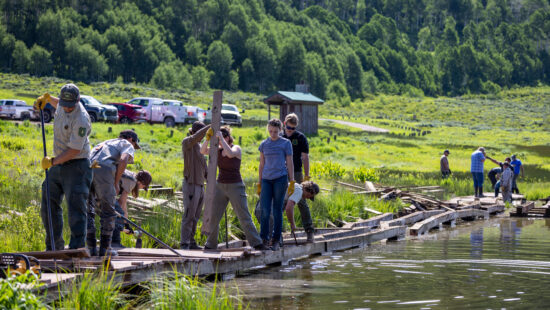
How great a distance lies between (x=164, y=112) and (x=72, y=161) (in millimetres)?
35334

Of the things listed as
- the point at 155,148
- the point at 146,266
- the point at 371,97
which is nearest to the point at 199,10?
the point at 371,97

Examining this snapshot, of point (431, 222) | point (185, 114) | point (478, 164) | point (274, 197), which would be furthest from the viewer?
point (185, 114)

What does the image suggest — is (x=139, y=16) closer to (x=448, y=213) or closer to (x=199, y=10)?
(x=199, y=10)

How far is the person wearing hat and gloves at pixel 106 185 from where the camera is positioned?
31.2ft

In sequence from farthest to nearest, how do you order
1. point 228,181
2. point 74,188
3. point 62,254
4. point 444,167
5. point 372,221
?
1. point 444,167
2. point 372,221
3. point 228,181
4. point 74,188
5. point 62,254

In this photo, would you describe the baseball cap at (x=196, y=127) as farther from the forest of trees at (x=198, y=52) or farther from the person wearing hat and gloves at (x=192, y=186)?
the forest of trees at (x=198, y=52)

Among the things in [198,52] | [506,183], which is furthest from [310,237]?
[198,52]

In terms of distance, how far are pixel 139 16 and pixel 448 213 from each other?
144431 mm

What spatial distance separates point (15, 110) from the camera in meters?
40.3

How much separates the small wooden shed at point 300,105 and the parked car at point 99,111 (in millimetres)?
12229

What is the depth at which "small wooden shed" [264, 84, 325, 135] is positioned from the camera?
2009 inches

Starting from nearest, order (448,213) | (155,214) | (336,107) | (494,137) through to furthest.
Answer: (155,214) → (448,213) → (494,137) → (336,107)

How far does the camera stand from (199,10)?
166m

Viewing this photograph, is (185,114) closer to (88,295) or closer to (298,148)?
(298,148)
